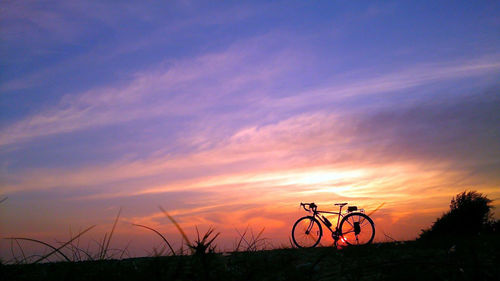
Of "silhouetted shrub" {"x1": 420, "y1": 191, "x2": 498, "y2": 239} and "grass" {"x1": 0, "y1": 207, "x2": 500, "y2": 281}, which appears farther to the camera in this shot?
"silhouetted shrub" {"x1": 420, "y1": 191, "x2": 498, "y2": 239}

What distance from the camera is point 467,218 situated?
15109 millimetres

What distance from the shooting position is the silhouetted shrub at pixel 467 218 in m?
15.0

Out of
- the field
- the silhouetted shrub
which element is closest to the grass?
the field

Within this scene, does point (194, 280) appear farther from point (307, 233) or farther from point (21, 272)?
point (307, 233)

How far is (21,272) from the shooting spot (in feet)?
18.3

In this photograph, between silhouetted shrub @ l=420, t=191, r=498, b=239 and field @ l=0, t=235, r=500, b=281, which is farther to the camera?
silhouetted shrub @ l=420, t=191, r=498, b=239

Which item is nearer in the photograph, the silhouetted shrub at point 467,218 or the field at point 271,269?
the field at point 271,269

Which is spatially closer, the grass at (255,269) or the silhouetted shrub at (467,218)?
the grass at (255,269)

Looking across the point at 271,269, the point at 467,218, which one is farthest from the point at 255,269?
the point at 467,218


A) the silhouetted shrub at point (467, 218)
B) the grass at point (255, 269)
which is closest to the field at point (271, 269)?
the grass at point (255, 269)

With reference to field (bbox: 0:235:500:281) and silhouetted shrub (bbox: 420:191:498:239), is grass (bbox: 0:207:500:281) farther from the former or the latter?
silhouetted shrub (bbox: 420:191:498:239)

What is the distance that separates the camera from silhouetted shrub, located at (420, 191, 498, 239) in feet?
49.1

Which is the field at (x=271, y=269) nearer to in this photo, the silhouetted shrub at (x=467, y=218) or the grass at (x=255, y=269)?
the grass at (x=255, y=269)

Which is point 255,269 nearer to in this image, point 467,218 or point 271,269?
point 271,269
